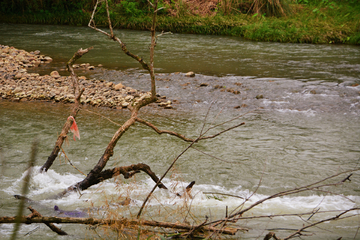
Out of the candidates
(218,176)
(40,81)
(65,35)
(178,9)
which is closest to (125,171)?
(218,176)

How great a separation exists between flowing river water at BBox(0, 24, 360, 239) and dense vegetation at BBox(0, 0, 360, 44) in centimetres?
192

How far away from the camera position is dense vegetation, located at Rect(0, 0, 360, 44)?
12.8m

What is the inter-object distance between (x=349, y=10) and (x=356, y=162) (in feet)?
40.9

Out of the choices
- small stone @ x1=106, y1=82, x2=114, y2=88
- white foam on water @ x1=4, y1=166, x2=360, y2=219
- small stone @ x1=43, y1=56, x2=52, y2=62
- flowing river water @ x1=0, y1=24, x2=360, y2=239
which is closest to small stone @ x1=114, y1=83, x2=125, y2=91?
small stone @ x1=106, y1=82, x2=114, y2=88

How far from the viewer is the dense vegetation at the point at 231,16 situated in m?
12.8

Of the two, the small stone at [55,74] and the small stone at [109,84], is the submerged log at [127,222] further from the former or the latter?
the small stone at [55,74]

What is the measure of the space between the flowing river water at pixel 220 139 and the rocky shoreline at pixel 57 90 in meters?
0.29

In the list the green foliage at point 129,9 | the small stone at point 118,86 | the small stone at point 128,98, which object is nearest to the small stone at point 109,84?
the small stone at point 118,86

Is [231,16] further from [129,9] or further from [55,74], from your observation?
[55,74]

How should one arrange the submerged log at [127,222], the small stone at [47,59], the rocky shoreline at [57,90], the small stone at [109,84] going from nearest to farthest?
the submerged log at [127,222] < the rocky shoreline at [57,90] < the small stone at [109,84] < the small stone at [47,59]

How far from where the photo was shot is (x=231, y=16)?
15336 mm

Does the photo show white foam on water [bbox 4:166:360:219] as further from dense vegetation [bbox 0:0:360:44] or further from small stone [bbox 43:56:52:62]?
dense vegetation [bbox 0:0:360:44]

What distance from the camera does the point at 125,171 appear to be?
307 centimetres

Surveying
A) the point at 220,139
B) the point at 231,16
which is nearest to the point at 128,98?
the point at 220,139
